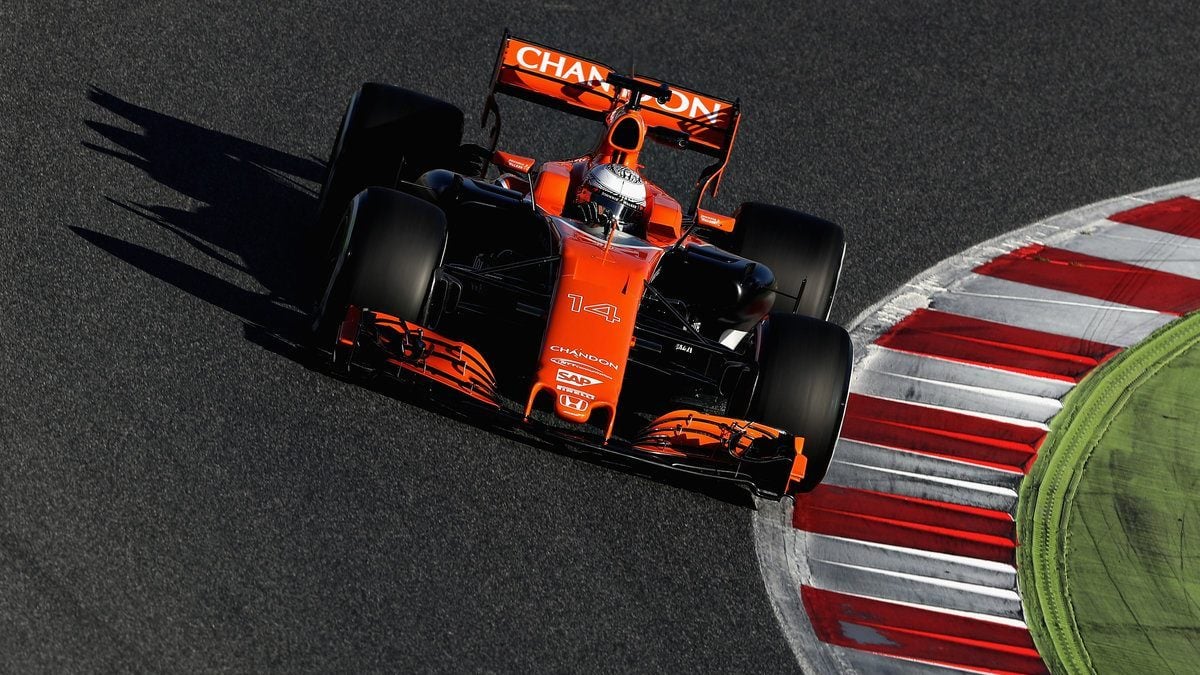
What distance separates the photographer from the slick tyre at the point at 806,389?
27.3 ft

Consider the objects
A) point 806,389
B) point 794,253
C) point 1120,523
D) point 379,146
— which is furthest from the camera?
point 379,146

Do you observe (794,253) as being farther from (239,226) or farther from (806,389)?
(239,226)

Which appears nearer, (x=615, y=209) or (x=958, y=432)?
(x=615, y=209)

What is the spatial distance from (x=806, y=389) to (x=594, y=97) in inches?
126

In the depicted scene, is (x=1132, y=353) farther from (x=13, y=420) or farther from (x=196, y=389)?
(x=13, y=420)

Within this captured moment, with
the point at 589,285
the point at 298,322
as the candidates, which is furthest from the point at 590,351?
the point at 298,322

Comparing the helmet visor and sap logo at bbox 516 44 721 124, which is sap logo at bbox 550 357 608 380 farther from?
sap logo at bbox 516 44 721 124

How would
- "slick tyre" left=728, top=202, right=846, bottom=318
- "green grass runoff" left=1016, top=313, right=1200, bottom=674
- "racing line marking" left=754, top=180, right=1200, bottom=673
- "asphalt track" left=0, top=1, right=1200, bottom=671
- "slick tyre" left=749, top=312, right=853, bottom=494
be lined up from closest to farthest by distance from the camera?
"asphalt track" left=0, top=1, right=1200, bottom=671 → "racing line marking" left=754, top=180, right=1200, bottom=673 → "slick tyre" left=749, top=312, right=853, bottom=494 → "green grass runoff" left=1016, top=313, right=1200, bottom=674 → "slick tyre" left=728, top=202, right=846, bottom=318

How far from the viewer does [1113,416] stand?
1036cm

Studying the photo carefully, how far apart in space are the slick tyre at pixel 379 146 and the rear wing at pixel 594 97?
1.45 ft

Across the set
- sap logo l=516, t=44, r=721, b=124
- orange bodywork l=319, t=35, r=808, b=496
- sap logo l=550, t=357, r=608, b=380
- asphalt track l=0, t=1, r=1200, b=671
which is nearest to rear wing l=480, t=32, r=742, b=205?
sap logo l=516, t=44, r=721, b=124

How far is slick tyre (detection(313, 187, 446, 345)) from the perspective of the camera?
8219 millimetres

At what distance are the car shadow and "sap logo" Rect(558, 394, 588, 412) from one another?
22cm

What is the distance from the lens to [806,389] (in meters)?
8.34
